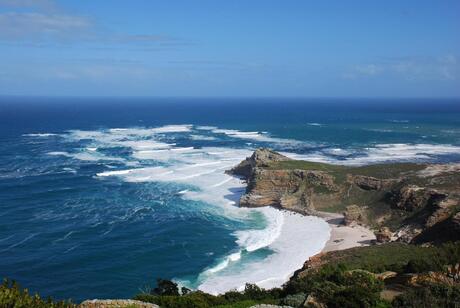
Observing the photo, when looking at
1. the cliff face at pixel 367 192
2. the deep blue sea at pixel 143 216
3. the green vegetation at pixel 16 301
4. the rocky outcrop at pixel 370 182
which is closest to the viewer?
the green vegetation at pixel 16 301

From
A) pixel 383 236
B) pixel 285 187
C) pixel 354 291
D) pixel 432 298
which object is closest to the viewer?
pixel 432 298

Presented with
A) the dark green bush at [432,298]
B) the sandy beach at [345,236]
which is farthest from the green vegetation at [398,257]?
the sandy beach at [345,236]

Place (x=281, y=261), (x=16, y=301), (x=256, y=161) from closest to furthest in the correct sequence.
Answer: (x=16, y=301) → (x=281, y=261) → (x=256, y=161)

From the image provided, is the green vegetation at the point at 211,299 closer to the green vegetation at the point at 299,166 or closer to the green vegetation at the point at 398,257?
the green vegetation at the point at 398,257

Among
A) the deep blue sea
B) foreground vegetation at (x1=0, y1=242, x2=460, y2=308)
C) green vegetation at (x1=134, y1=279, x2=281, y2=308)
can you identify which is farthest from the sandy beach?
green vegetation at (x1=134, y1=279, x2=281, y2=308)

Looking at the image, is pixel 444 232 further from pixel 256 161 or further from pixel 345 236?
pixel 256 161

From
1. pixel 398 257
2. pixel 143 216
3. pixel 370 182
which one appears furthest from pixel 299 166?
pixel 398 257

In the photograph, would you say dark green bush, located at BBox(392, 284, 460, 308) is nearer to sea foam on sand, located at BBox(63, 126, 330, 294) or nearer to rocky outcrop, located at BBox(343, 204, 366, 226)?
sea foam on sand, located at BBox(63, 126, 330, 294)

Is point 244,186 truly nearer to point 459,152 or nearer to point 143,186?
point 143,186
